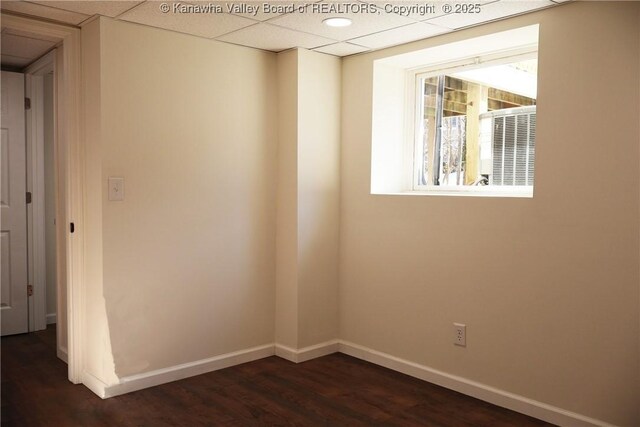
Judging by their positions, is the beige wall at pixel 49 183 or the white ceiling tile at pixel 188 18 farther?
the beige wall at pixel 49 183

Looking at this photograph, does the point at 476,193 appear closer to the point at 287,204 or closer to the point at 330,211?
the point at 330,211

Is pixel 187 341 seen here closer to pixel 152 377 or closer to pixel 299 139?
pixel 152 377

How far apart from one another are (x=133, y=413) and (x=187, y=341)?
61cm

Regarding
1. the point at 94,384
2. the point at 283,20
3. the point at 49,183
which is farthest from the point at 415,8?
the point at 49,183

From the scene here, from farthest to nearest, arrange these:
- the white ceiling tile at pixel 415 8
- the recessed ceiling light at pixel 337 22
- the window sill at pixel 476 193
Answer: the window sill at pixel 476 193
the recessed ceiling light at pixel 337 22
the white ceiling tile at pixel 415 8

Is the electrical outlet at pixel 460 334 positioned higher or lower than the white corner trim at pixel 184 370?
higher

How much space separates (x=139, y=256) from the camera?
316 centimetres

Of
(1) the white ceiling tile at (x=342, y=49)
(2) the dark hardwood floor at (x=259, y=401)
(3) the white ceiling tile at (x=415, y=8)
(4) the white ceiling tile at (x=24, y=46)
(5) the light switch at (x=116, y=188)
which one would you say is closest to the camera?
(3) the white ceiling tile at (x=415, y=8)

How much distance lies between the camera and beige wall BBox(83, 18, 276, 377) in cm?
305

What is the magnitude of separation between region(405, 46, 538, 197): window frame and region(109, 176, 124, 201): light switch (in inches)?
72.2

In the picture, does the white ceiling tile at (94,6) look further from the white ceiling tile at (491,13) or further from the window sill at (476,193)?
the window sill at (476,193)

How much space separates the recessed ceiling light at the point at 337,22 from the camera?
2.92 meters

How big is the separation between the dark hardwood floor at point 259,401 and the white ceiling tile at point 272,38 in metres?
2.01

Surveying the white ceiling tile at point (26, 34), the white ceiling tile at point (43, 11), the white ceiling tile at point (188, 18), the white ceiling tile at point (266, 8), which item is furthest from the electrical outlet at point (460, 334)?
the white ceiling tile at point (26, 34)
